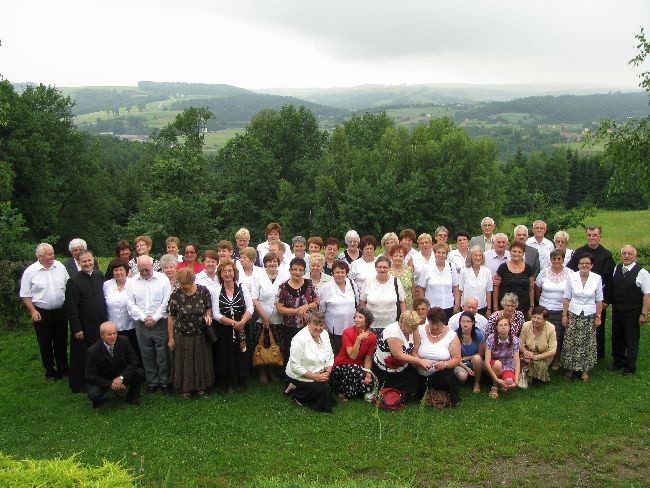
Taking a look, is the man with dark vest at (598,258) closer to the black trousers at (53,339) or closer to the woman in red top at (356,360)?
the woman in red top at (356,360)

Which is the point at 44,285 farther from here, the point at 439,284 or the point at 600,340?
the point at 600,340

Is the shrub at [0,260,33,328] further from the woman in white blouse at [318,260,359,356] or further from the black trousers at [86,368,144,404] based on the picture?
the woman in white blouse at [318,260,359,356]

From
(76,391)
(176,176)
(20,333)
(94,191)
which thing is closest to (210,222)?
(176,176)

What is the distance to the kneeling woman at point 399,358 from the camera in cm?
683

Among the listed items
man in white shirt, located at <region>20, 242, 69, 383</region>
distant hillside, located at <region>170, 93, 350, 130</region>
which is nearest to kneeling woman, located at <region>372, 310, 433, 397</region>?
man in white shirt, located at <region>20, 242, 69, 383</region>

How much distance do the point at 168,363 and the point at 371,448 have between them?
3029mm

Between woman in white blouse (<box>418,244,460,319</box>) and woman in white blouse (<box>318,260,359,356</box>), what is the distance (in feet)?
3.75

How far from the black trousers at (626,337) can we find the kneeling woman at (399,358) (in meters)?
3.24

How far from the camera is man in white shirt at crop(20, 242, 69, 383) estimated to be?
741 cm

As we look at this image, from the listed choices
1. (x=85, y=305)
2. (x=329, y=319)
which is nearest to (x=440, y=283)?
(x=329, y=319)

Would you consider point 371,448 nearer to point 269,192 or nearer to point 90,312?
point 90,312

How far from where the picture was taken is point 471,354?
7293 mm

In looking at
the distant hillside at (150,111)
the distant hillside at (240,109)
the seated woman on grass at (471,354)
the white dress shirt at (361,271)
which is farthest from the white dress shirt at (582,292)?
the distant hillside at (240,109)

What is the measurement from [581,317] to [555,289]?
52 cm
